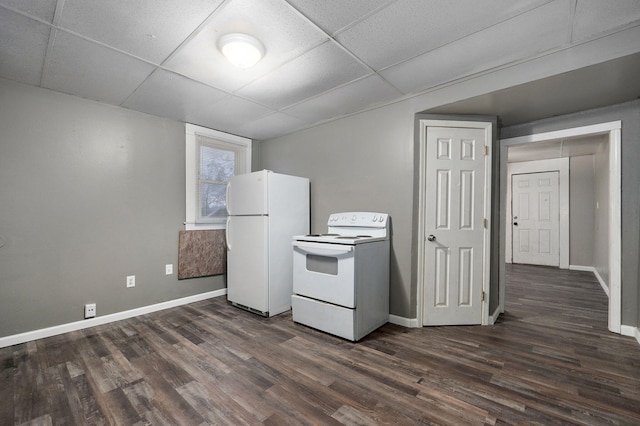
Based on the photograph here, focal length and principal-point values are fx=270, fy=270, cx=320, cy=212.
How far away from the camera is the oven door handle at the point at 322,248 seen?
2.35 m

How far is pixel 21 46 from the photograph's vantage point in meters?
1.87

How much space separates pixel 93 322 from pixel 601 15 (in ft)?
15.1

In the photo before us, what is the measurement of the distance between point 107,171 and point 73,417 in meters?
2.22

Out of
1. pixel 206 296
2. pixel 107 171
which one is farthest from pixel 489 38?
pixel 206 296

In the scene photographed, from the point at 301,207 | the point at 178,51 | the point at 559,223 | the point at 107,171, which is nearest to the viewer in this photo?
the point at 178,51

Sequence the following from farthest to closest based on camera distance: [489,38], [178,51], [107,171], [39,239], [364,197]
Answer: [364,197] → [107,171] → [39,239] → [178,51] → [489,38]

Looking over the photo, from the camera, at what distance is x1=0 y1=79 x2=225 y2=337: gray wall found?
2.33 metres

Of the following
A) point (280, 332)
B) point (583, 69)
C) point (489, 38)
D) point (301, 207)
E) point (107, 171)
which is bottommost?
point (280, 332)

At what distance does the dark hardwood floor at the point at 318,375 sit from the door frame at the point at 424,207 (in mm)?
274

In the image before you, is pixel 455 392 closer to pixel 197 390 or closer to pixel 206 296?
pixel 197 390

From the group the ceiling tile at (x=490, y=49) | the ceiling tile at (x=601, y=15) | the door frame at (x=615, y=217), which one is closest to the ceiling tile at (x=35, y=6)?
the ceiling tile at (x=490, y=49)

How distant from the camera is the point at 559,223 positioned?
564 centimetres

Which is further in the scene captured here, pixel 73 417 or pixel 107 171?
pixel 107 171

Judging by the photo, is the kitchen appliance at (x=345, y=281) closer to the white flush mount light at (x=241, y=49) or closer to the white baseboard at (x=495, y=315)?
the white baseboard at (x=495, y=315)
